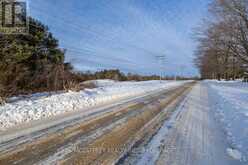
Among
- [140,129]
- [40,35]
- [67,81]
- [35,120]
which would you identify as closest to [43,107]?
[35,120]

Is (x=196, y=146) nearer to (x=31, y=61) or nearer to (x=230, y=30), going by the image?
(x=31, y=61)

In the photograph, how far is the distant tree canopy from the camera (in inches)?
431

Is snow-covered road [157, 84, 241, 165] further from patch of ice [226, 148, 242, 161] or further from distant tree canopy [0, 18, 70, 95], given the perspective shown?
distant tree canopy [0, 18, 70, 95]

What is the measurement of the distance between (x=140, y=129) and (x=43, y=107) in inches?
186

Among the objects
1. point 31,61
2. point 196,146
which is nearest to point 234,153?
point 196,146

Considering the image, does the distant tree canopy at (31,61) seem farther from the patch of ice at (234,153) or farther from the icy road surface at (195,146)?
the patch of ice at (234,153)

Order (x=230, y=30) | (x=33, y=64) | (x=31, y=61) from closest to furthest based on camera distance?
1. (x=31, y=61)
2. (x=33, y=64)
3. (x=230, y=30)

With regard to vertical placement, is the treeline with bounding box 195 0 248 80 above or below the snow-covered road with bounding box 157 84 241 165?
above

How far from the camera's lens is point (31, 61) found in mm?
15656

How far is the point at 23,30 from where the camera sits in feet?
50.0

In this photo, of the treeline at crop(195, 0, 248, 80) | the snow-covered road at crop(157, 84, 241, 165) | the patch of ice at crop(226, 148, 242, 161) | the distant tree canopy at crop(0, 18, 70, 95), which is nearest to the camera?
the snow-covered road at crop(157, 84, 241, 165)

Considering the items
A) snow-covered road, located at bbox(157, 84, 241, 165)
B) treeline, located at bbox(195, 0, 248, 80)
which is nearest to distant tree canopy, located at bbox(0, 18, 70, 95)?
snow-covered road, located at bbox(157, 84, 241, 165)

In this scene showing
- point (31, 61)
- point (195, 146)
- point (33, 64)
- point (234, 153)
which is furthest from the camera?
point (33, 64)

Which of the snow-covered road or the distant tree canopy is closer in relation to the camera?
the snow-covered road
